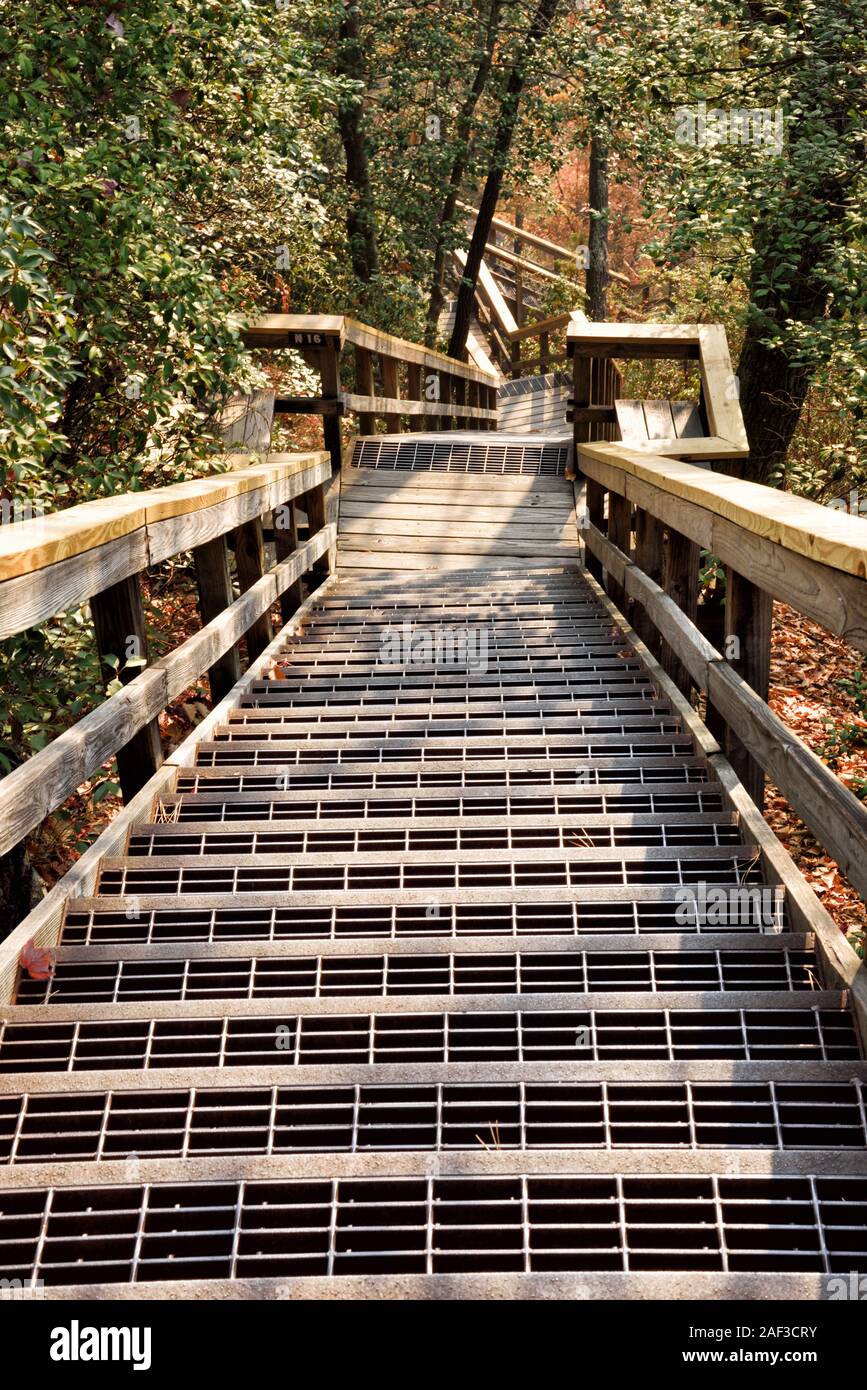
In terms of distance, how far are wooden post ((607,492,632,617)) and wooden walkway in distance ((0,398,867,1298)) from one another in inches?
100

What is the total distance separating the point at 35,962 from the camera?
2.76m

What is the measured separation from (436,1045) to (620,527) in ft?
15.8

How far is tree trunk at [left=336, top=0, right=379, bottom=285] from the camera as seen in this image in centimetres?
1381

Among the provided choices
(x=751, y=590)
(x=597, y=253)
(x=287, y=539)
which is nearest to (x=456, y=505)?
(x=287, y=539)

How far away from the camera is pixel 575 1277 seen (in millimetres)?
1866

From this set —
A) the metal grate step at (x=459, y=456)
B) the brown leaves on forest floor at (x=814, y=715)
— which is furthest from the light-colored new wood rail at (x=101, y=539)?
the metal grate step at (x=459, y=456)

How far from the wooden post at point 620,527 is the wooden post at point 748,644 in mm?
2961

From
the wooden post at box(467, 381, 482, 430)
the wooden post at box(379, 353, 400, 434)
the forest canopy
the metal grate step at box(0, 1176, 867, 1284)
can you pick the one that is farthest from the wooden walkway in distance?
the wooden post at box(467, 381, 482, 430)

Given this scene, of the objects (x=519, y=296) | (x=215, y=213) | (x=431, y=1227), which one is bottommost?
(x=431, y=1227)

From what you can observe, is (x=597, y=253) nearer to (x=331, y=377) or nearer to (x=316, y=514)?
(x=331, y=377)

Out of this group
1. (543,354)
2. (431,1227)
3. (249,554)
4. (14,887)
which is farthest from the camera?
(543,354)

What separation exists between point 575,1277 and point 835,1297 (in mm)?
394

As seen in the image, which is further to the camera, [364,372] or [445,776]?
[364,372]
